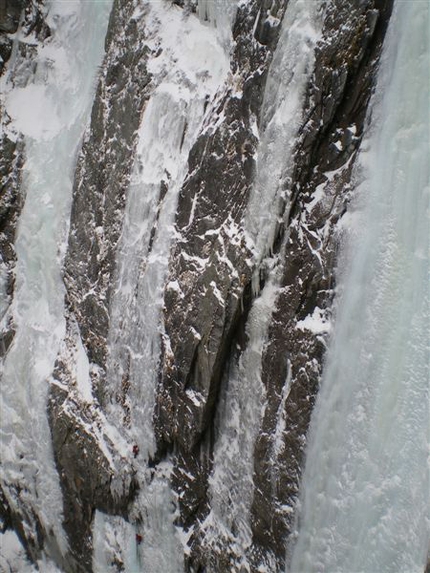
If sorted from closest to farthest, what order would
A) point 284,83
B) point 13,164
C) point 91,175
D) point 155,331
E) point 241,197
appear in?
point 284,83, point 241,197, point 155,331, point 91,175, point 13,164

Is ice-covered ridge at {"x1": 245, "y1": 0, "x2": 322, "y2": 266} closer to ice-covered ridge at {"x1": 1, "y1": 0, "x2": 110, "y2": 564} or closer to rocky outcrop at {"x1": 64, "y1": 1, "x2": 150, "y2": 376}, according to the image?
rocky outcrop at {"x1": 64, "y1": 1, "x2": 150, "y2": 376}

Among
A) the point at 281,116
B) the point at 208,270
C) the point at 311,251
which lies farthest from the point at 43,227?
the point at 311,251

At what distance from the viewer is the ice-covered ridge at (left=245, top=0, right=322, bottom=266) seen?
3.65 meters

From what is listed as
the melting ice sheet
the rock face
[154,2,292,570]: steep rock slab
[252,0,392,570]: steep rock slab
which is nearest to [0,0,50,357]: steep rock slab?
the rock face

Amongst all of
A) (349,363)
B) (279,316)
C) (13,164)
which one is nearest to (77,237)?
(13,164)

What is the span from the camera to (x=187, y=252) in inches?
173

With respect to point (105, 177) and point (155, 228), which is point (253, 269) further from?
point (105, 177)

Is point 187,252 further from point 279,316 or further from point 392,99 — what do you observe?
point 392,99

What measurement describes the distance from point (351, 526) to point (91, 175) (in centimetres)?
395

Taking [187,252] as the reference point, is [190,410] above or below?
below

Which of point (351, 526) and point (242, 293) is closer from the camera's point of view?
point (351, 526)

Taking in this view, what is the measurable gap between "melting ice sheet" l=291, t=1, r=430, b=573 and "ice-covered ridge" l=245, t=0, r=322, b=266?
54cm

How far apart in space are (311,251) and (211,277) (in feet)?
2.90

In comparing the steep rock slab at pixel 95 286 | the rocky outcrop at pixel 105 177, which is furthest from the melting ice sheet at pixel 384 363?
the rocky outcrop at pixel 105 177
